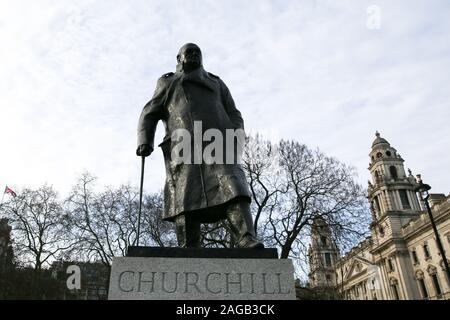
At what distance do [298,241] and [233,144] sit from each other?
16.7 metres

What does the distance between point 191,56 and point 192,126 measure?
3.69 ft

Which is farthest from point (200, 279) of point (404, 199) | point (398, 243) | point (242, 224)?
point (404, 199)

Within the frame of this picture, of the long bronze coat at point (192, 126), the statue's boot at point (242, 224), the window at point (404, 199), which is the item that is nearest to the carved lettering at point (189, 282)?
the statue's boot at point (242, 224)

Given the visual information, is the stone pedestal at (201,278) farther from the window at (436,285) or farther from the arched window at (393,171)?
the arched window at (393,171)

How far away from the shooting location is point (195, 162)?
5.13 m

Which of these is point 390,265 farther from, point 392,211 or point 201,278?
point 201,278

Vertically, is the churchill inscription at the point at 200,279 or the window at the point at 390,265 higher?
the window at the point at 390,265

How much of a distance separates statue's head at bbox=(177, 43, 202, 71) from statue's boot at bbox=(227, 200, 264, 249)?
7.32ft

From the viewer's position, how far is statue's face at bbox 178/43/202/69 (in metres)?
5.75

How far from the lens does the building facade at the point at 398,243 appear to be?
46.5 m

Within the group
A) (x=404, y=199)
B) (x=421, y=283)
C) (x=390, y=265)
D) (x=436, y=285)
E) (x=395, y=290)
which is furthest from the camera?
(x=404, y=199)

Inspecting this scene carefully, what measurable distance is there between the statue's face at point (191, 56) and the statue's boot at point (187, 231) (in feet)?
7.35

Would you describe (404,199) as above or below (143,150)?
above

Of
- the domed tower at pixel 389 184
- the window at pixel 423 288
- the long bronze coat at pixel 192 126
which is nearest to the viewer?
the long bronze coat at pixel 192 126
